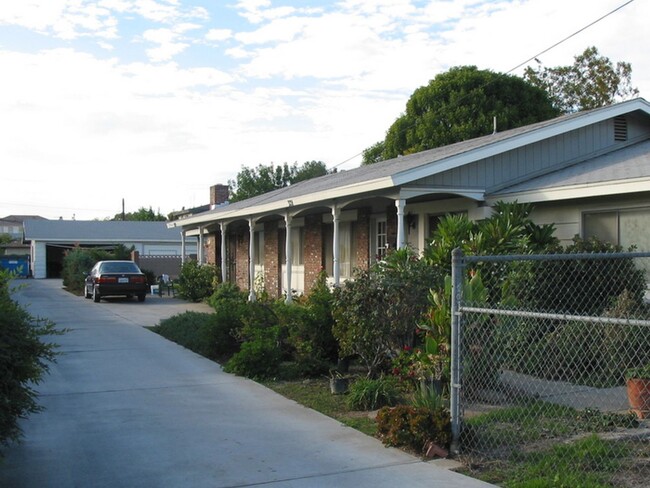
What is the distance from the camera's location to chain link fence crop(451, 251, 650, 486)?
609 centimetres

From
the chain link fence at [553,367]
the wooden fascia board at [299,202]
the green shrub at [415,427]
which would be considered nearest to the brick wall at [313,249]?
the wooden fascia board at [299,202]

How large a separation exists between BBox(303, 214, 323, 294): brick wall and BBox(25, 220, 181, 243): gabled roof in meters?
34.3

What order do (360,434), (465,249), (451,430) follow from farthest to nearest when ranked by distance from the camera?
(465,249) → (360,434) → (451,430)

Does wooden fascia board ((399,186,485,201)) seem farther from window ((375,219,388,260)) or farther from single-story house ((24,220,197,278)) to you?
single-story house ((24,220,197,278))

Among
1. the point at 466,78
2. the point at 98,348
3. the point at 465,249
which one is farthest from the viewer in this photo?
the point at 466,78

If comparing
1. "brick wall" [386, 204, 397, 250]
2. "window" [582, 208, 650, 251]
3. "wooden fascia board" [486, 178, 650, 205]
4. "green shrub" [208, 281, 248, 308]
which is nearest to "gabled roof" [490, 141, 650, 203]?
"wooden fascia board" [486, 178, 650, 205]

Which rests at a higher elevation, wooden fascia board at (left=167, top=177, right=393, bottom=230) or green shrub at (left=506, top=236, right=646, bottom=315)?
wooden fascia board at (left=167, top=177, right=393, bottom=230)

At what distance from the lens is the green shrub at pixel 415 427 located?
649cm

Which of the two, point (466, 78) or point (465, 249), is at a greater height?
point (466, 78)

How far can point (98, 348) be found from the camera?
44.3ft

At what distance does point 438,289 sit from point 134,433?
415 centimetres

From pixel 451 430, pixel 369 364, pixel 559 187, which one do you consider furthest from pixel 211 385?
pixel 559 187

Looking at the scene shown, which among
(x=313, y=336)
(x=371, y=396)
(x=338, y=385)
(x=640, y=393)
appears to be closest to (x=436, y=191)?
(x=313, y=336)

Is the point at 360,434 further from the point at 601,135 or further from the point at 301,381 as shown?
the point at 601,135
